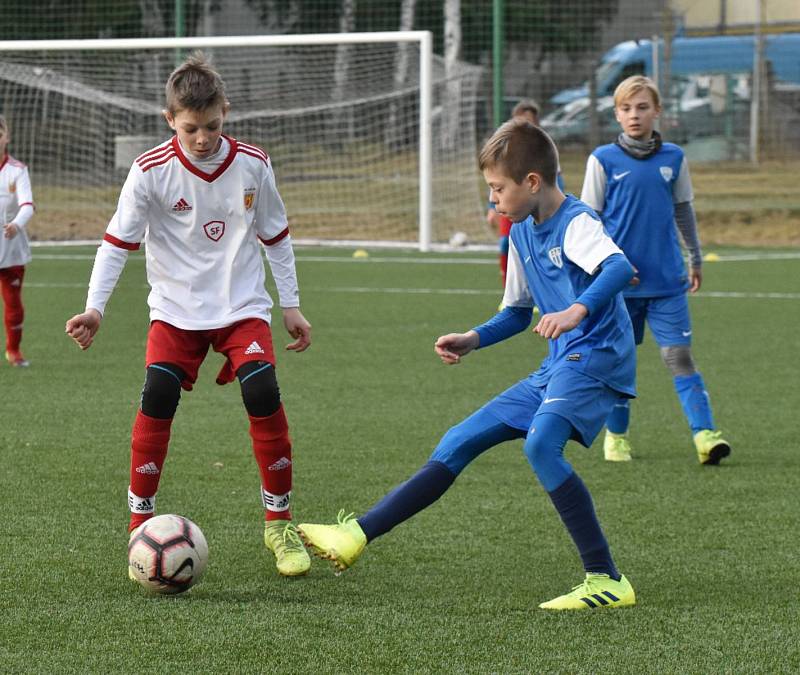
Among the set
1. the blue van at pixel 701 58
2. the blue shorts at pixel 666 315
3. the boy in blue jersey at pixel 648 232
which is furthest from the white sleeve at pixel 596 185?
the blue van at pixel 701 58

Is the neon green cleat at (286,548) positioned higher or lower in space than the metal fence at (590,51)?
lower

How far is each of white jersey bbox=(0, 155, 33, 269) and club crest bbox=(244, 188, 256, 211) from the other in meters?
4.98

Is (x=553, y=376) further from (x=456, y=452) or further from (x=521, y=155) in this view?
(x=521, y=155)

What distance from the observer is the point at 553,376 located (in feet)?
13.7

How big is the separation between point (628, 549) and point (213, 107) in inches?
81.2

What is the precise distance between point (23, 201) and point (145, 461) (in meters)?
5.48

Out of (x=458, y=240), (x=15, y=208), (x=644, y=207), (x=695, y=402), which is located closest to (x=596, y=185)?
(x=644, y=207)

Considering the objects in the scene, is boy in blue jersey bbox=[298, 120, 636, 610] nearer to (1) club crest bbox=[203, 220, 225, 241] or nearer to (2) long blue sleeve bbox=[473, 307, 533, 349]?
(2) long blue sleeve bbox=[473, 307, 533, 349]

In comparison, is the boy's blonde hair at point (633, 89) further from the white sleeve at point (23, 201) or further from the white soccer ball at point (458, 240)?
the white soccer ball at point (458, 240)

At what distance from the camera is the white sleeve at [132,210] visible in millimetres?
4480

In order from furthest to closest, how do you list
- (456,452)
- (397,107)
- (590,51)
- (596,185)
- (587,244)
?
(590,51)
(397,107)
(596,185)
(456,452)
(587,244)

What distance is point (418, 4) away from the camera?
2467 centimetres

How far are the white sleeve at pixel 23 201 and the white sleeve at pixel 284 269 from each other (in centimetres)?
487

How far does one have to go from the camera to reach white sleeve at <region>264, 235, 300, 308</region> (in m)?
4.76
